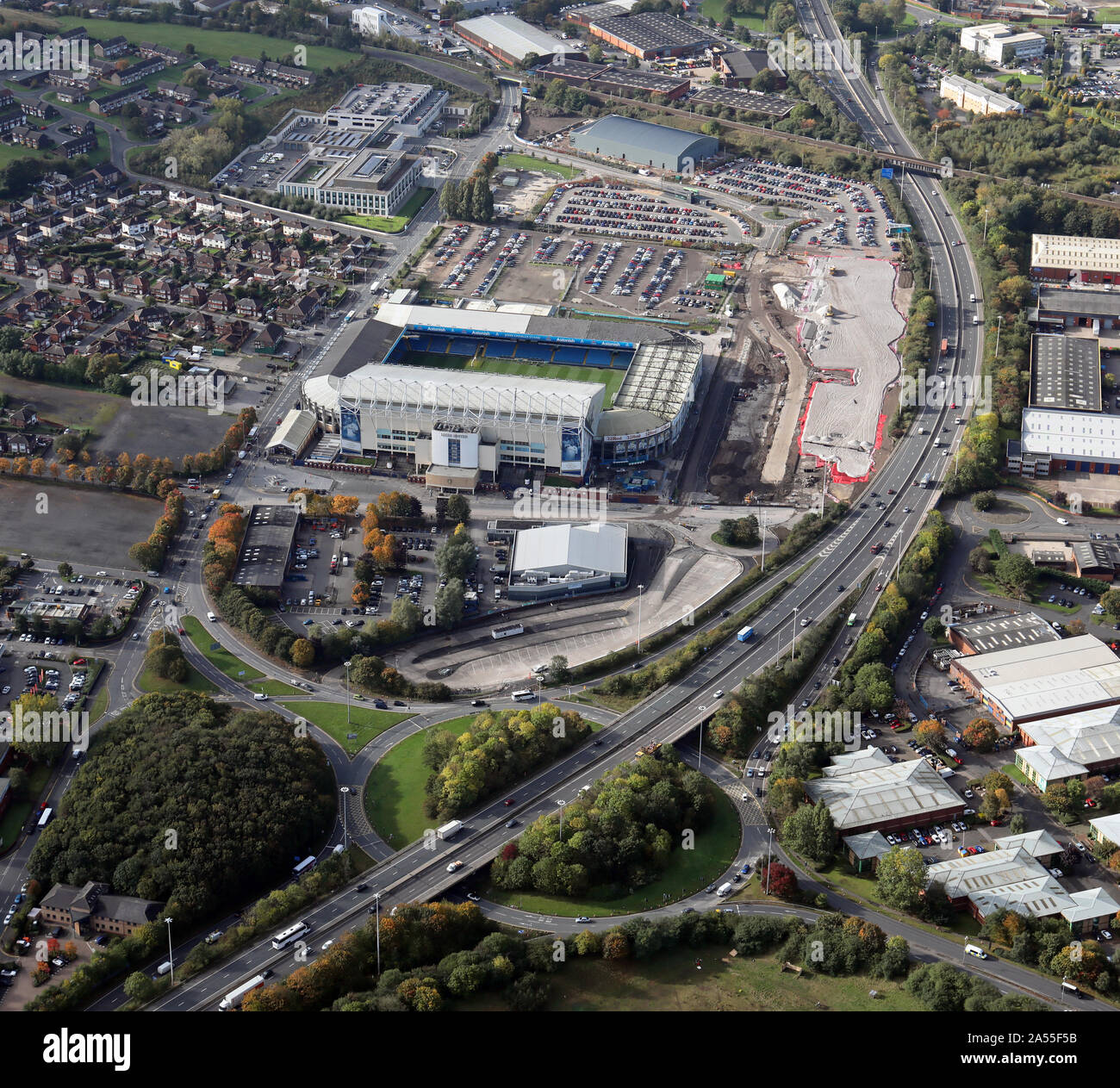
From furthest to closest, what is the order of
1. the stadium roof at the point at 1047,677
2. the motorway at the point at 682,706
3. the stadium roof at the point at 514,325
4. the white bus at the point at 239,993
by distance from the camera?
the stadium roof at the point at 514,325 < the stadium roof at the point at 1047,677 < the motorway at the point at 682,706 < the white bus at the point at 239,993

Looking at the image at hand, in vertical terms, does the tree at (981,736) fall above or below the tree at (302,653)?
below

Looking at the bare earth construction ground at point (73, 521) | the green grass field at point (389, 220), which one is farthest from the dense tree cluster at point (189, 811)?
the green grass field at point (389, 220)

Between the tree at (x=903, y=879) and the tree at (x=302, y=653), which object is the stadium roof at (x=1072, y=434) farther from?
the tree at (x=302, y=653)

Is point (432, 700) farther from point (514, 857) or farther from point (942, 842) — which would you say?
point (942, 842)

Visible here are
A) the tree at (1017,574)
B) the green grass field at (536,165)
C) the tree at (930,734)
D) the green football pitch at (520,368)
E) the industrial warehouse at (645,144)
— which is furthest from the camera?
the green grass field at (536,165)

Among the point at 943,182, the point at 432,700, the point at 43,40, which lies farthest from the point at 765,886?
the point at 43,40

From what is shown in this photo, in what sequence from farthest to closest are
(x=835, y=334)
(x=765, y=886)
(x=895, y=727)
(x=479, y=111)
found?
(x=479, y=111) < (x=835, y=334) < (x=895, y=727) < (x=765, y=886)

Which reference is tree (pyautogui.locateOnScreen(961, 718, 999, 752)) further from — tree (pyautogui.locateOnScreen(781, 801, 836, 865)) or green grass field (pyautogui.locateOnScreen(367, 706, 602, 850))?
green grass field (pyautogui.locateOnScreen(367, 706, 602, 850))
